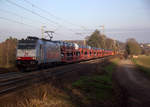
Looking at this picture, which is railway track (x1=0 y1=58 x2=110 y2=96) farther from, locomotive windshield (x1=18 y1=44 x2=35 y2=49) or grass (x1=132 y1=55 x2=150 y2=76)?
grass (x1=132 y1=55 x2=150 y2=76)

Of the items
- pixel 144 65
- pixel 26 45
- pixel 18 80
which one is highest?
pixel 26 45

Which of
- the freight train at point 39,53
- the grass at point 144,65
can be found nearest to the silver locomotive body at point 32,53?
the freight train at point 39,53

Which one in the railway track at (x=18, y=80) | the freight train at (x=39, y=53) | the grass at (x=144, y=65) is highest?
the freight train at (x=39, y=53)

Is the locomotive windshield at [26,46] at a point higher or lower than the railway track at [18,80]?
higher

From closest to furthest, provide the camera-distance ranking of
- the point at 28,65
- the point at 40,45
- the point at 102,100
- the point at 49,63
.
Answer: the point at 102,100
the point at 28,65
the point at 40,45
the point at 49,63

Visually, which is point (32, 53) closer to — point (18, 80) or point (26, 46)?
point (26, 46)

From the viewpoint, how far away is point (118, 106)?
894 centimetres

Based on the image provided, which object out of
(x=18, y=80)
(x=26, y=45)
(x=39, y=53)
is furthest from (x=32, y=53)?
(x=18, y=80)

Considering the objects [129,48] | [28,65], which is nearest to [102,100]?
[28,65]

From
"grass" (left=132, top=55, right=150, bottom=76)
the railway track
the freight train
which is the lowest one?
"grass" (left=132, top=55, right=150, bottom=76)

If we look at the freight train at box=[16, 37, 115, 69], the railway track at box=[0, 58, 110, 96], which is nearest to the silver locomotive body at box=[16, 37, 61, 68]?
the freight train at box=[16, 37, 115, 69]

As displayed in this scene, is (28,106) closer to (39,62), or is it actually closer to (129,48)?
(39,62)

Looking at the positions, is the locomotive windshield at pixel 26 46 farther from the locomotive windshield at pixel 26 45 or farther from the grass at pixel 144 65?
the grass at pixel 144 65

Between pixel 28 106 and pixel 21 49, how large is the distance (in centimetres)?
1412
